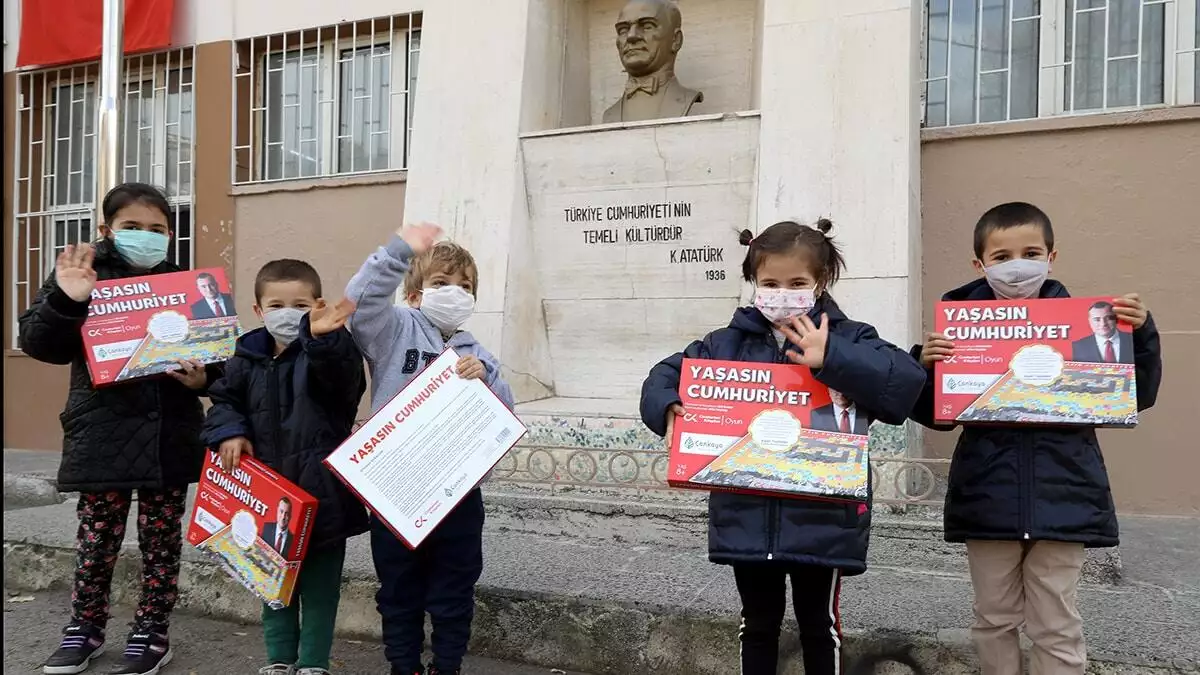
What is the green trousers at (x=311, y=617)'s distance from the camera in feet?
9.33

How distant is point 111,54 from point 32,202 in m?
3.50

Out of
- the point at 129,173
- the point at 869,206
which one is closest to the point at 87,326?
the point at 869,206

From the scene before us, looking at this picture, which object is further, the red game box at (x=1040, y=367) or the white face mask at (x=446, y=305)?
the white face mask at (x=446, y=305)

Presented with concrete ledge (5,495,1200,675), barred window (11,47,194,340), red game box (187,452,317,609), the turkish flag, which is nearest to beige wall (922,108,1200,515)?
concrete ledge (5,495,1200,675)

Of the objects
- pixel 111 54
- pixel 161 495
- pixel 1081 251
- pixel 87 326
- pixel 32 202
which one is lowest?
pixel 161 495

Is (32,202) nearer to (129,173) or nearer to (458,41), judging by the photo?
(129,173)

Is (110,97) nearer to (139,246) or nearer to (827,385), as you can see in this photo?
(139,246)

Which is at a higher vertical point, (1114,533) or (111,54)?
(111,54)

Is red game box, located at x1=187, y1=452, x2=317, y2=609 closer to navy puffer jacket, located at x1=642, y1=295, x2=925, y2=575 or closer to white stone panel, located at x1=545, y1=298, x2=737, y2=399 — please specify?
navy puffer jacket, located at x1=642, y1=295, x2=925, y2=575

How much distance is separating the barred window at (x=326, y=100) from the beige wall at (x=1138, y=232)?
4502 millimetres

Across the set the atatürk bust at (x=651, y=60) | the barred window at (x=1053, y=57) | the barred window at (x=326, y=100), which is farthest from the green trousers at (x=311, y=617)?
the barred window at (x=326, y=100)

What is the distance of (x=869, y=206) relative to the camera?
15.0 feet

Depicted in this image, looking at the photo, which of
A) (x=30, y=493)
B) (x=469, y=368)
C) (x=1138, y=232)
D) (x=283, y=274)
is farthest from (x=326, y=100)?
(x=1138, y=232)

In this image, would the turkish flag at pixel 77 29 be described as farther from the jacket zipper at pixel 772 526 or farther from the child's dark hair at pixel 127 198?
the jacket zipper at pixel 772 526
